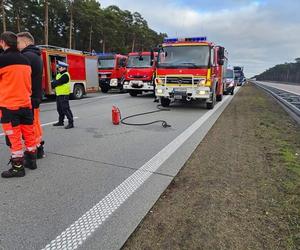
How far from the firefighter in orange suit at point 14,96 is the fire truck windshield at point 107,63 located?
17.1 meters

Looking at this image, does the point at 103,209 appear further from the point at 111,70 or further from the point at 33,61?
the point at 111,70

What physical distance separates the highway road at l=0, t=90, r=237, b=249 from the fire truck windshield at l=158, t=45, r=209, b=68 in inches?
201

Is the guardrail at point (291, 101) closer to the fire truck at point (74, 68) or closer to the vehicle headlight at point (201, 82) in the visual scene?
the vehicle headlight at point (201, 82)

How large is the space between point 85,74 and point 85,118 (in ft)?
27.7

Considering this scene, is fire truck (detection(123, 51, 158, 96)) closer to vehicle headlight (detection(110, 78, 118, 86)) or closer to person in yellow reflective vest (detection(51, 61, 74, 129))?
vehicle headlight (detection(110, 78, 118, 86))

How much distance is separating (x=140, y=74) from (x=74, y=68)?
3824 millimetres

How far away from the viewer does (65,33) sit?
4791 cm

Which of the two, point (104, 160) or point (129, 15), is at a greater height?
point (129, 15)

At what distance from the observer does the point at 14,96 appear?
4.37m

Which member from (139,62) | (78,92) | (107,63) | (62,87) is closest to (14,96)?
(62,87)

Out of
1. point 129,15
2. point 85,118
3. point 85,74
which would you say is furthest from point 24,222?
point 129,15

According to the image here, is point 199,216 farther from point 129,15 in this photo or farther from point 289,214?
point 129,15

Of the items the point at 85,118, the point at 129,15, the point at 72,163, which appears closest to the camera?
the point at 72,163

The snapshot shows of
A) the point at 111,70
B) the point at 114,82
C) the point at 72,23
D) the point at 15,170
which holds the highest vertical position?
the point at 72,23
